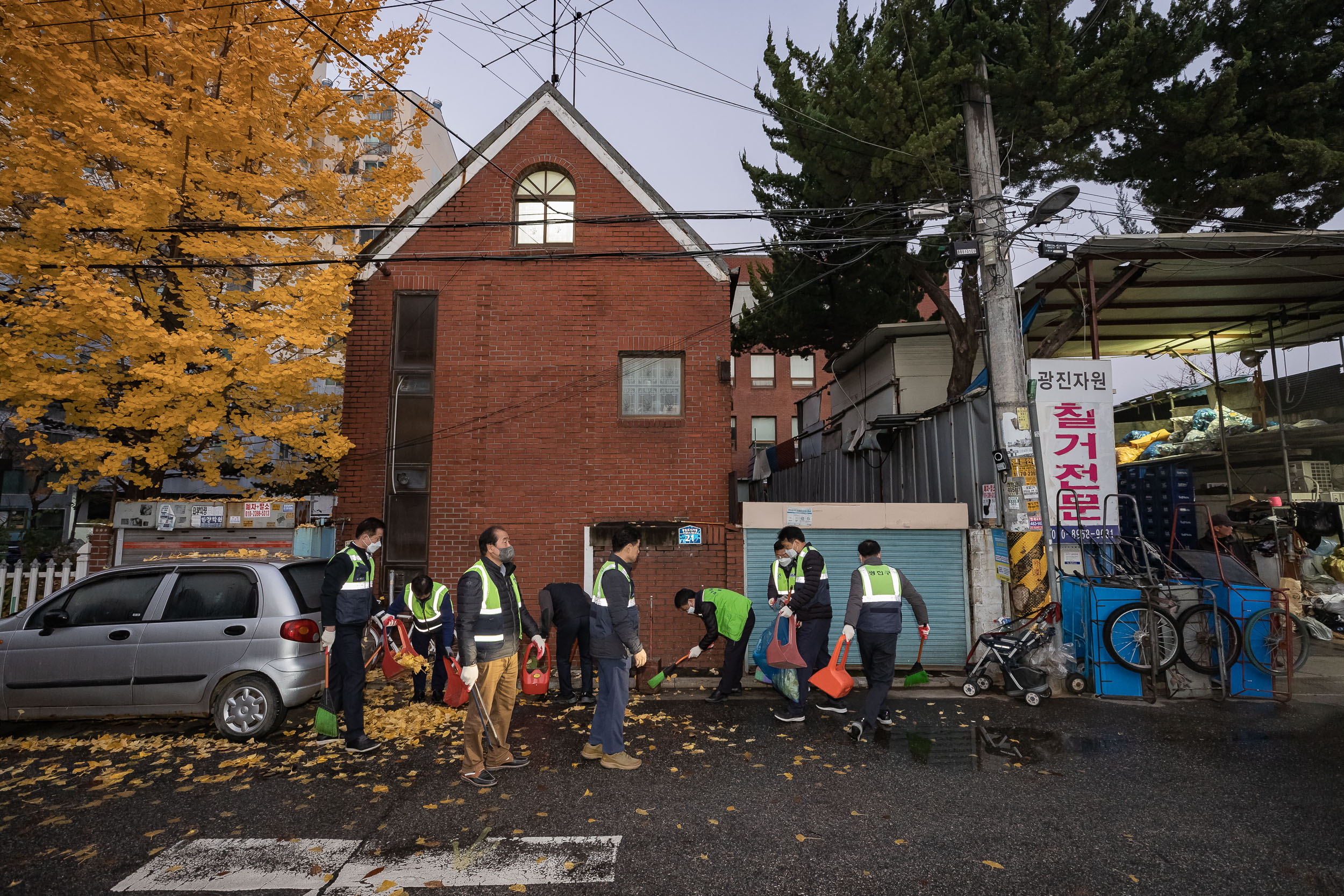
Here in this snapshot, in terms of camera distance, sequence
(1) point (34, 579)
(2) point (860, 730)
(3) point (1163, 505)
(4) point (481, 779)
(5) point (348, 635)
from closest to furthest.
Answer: (4) point (481, 779) → (5) point (348, 635) → (2) point (860, 730) → (1) point (34, 579) → (3) point (1163, 505)

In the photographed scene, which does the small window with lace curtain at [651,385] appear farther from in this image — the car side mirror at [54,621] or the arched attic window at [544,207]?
the car side mirror at [54,621]

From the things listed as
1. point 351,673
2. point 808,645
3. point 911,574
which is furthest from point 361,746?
point 911,574

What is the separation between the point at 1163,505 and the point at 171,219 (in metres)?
17.6

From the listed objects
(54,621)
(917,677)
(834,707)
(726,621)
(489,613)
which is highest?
(489,613)

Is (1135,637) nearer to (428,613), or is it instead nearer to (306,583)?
(428,613)

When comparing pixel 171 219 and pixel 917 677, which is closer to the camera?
pixel 917 677

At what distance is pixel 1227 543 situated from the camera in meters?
9.96

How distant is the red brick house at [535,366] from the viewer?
32.9ft

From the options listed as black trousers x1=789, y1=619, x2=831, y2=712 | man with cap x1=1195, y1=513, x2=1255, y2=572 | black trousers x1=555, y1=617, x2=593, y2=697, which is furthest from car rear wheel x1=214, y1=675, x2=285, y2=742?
man with cap x1=1195, y1=513, x2=1255, y2=572

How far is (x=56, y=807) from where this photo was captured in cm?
466

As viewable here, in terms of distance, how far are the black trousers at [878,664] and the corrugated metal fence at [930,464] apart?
401cm

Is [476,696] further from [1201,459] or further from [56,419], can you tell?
[56,419]

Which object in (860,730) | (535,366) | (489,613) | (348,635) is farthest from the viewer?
(535,366)

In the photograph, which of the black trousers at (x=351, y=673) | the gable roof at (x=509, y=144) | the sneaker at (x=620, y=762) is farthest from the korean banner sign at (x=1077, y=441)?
the black trousers at (x=351, y=673)
